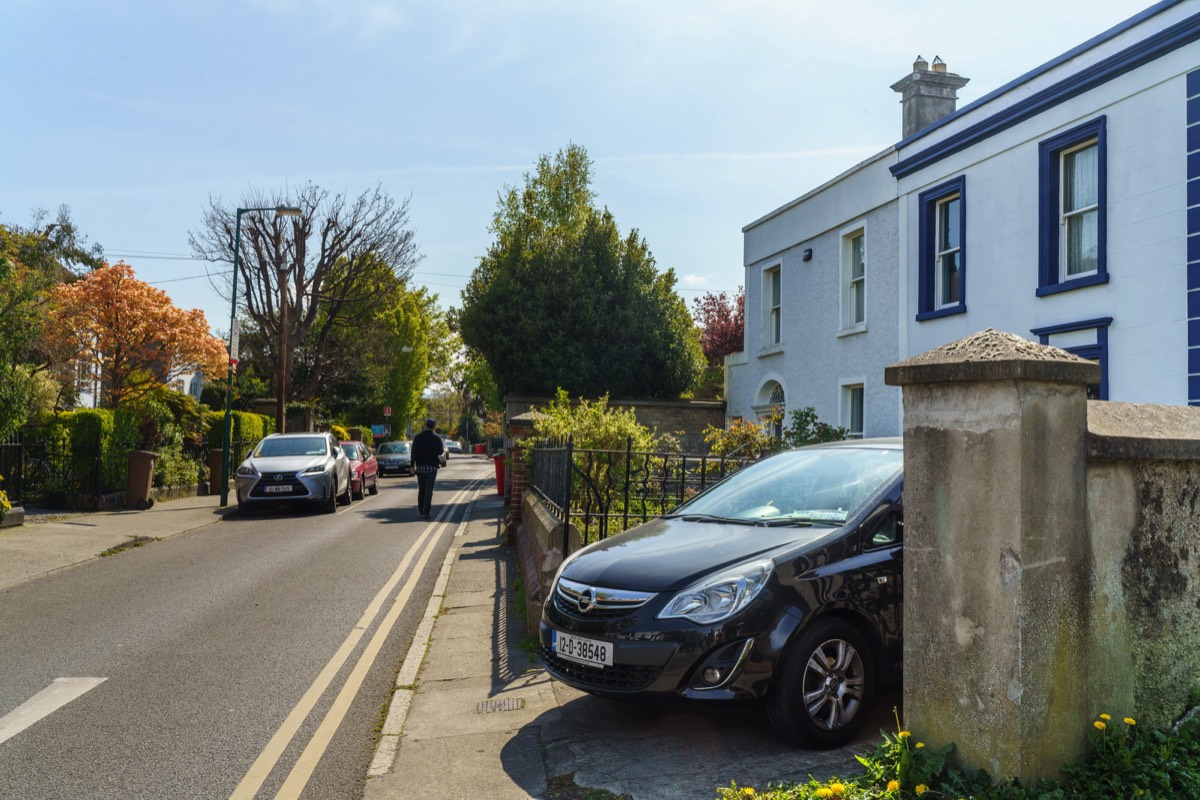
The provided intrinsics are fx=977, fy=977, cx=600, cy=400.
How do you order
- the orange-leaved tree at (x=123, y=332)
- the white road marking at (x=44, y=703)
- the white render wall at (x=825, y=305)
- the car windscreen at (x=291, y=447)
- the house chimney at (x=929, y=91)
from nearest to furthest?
the white road marking at (x=44, y=703) → the white render wall at (x=825, y=305) → the house chimney at (x=929, y=91) → the car windscreen at (x=291, y=447) → the orange-leaved tree at (x=123, y=332)

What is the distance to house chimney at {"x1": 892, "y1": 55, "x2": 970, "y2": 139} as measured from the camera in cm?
1780

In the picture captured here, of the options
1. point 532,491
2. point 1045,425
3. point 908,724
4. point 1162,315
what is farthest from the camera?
point 532,491

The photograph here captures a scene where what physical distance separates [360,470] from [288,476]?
5554 millimetres

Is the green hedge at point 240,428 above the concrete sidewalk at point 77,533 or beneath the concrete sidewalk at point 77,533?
above

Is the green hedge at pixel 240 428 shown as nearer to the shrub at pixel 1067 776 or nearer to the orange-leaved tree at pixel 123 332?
the orange-leaved tree at pixel 123 332

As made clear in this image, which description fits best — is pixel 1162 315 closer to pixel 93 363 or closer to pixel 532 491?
pixel 532 491

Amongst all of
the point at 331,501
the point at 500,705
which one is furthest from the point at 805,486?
the point at 331,501

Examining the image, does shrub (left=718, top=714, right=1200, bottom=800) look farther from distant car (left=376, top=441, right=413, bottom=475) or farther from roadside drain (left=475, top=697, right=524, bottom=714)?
distant car (left=376, top=441, right=413, bottom=475)

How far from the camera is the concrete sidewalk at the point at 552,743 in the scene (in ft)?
15.1

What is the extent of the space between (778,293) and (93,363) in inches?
738

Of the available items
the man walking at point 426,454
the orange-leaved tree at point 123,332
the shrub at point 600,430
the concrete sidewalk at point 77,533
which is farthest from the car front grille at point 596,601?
the orange-leaved tree at point 123,332

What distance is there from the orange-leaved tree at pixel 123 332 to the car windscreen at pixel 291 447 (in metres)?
6.08

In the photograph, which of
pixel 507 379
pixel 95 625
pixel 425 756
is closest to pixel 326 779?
pixel 425 756

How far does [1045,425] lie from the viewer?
379 centimetres
